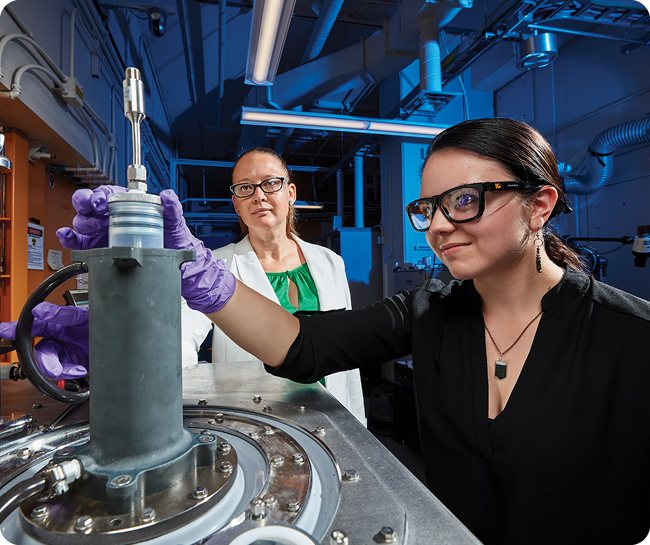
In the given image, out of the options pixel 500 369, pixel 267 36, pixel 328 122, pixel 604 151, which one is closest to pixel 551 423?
pixel 500 369

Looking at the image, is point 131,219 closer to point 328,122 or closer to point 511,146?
point 511,146

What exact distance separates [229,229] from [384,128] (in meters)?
7.24

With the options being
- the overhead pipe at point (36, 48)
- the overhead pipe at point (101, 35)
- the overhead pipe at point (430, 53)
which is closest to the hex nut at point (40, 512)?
the overhead pipe at point (36, 48)

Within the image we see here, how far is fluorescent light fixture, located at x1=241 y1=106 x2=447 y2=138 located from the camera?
2.80 meters

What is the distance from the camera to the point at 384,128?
306cm

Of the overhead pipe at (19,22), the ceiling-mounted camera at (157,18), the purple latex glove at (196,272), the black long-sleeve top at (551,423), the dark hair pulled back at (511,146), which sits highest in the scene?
the ceiling-mounted camera at (157,18)

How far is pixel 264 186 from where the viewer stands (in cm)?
157

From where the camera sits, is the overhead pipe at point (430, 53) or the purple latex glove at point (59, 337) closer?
the purple latex glove at point (59, 337)

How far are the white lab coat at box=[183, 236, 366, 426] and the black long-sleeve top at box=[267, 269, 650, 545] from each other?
63 centimetres

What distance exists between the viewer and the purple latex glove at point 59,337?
685 millimetres

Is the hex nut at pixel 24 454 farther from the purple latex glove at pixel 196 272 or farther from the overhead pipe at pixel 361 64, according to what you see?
the overhead pipe at pixel 361 64

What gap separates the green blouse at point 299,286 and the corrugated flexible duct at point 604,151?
3267 mm

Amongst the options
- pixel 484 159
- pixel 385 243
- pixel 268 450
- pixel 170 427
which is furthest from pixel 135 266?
pixel 385 243

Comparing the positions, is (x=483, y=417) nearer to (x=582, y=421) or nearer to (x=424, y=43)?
(x=582, y=421)
